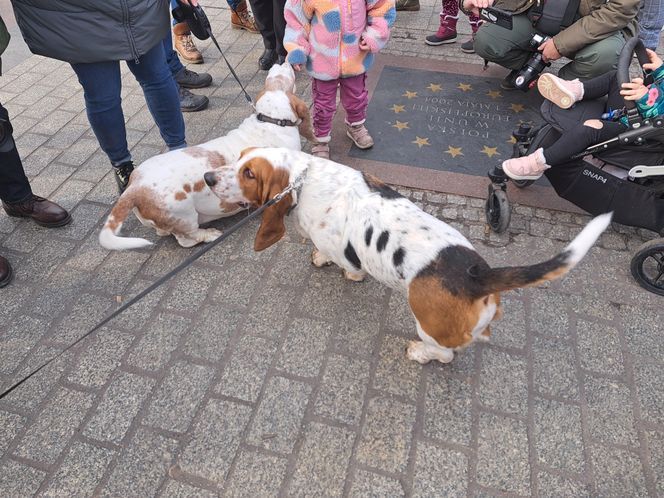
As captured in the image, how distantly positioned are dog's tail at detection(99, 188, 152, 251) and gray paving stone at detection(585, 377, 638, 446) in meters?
2.69

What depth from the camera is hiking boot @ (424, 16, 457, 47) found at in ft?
18.6

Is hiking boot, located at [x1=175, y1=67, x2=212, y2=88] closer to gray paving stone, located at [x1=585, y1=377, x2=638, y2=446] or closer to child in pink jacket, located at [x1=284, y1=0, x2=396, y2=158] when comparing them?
child in pink jacket, located at [x1=284, y1=0, x2=396, y2=158]

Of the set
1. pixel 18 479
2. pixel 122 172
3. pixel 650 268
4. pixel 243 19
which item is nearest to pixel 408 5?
pixel 243 19

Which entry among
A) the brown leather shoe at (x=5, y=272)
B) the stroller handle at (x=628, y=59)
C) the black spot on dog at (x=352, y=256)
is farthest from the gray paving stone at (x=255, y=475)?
the stroller handle at (x=628, y=59)

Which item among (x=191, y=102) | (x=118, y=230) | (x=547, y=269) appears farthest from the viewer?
(x=191, y=102)

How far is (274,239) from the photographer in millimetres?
2736

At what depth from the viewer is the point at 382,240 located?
7.85 ft

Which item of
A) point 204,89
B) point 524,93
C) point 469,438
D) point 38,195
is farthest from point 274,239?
point 524,93

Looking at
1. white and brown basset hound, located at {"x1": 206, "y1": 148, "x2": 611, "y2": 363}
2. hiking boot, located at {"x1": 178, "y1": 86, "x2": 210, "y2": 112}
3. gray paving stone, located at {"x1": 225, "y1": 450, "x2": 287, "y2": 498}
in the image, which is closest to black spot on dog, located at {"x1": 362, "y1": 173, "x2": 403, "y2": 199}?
white and brown basset hound, located at {"x1": 206, "y1": 148, "x2": 611, "y2": 363}

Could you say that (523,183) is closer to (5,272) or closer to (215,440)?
(215,440)

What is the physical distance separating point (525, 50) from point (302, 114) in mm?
2658

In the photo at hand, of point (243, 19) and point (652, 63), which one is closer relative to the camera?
point (652, 63)

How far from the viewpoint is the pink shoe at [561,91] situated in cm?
316

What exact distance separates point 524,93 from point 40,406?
5.21 meters
